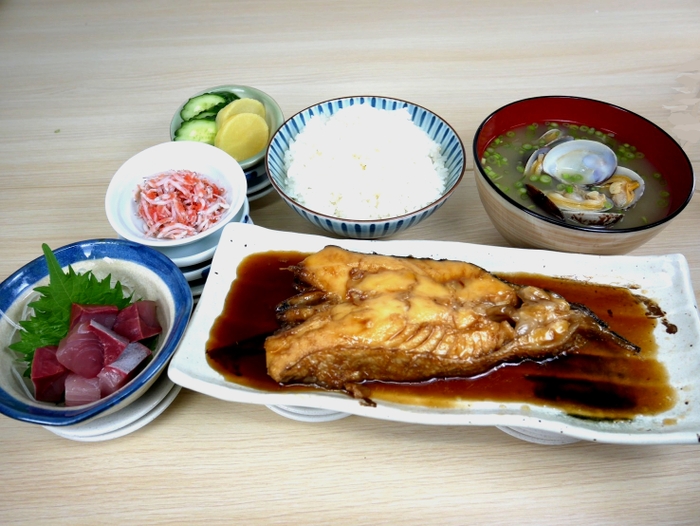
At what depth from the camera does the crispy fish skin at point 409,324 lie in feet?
5.99

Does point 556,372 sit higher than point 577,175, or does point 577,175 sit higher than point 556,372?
point 577,175

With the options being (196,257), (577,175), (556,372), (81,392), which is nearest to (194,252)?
(196,257)

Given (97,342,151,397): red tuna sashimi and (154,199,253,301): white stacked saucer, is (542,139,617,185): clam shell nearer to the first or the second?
(154,199,253,301): white stacked saucer

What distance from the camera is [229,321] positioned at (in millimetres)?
2084

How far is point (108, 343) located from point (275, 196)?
1.43 metres

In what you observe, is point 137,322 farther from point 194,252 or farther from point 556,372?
point 556,372

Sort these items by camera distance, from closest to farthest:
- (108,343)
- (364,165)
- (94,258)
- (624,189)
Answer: (108,343)
(94,258)
(624,189)
(364,165)

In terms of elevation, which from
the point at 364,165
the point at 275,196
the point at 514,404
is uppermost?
the point at 364,165

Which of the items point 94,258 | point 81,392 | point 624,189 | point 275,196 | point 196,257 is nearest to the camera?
point 81,392

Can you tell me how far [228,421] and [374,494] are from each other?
0.66 metres

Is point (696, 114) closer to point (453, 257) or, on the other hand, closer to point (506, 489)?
point (453, 257)

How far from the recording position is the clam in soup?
2352mm

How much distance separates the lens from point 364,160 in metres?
2.71

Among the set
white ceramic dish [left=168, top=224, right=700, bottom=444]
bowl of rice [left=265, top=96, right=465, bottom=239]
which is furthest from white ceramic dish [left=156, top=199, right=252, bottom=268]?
bowl of rice [left=265, top=96, right=465, bottom=239]
